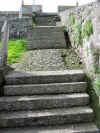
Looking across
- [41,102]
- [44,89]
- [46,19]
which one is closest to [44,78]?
[44,89]

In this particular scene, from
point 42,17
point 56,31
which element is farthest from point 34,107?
point 42,17

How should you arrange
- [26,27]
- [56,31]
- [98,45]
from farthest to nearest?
[26,27] < [56,31] < [98,45]

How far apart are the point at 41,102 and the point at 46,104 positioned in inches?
4.0

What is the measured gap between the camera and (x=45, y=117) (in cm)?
Answer: 263

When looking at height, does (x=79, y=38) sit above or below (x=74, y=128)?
above

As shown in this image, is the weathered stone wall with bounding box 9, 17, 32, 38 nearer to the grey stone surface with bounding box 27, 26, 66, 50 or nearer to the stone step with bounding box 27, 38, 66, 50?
the grey stone surface with bounding box 27, 26, 66, 50

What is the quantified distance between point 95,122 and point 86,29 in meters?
1.86

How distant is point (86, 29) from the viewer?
323 centimetres

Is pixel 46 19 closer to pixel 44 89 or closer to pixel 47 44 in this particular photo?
pixel 47 44

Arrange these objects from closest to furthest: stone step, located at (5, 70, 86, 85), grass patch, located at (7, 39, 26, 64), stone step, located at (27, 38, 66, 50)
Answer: stone step, located at (5, 70, 86, 85) < grass patch, located at (7, 39, 26, 64) < stone step, located at (27, 38, 66, 50)

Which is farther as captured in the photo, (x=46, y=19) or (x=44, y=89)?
(x=46, y=19)

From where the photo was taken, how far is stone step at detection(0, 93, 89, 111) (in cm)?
282

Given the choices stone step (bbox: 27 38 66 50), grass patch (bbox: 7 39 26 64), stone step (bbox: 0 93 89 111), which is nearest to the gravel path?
grass patch (bbox: 7 39 26 64)

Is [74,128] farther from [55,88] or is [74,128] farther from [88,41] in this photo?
[88,41]
